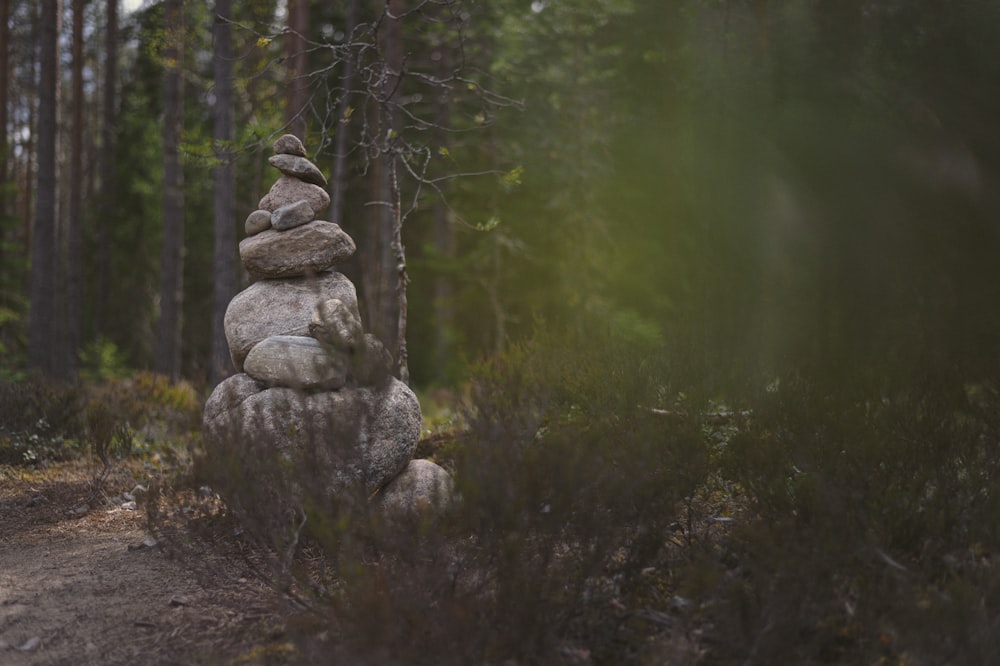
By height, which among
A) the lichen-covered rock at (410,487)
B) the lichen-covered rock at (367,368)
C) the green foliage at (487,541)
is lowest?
the lichen-covered rock at (410,487)

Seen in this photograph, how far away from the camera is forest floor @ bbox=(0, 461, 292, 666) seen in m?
3.96

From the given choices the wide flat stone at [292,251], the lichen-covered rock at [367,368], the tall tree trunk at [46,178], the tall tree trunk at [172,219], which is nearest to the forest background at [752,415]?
the lichen-covered rock at [367,368]

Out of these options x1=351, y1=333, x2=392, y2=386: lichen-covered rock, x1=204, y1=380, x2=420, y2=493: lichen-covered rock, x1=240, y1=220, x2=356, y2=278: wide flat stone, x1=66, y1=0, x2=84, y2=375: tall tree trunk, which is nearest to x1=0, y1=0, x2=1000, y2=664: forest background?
x1=204, y1=380, x2=420, y2=493: lichen-covered rock

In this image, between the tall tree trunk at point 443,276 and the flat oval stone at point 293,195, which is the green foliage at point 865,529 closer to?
the flat oval stone at point 293,195

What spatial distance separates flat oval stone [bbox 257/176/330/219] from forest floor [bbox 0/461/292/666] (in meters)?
2.22

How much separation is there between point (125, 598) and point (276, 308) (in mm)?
1965

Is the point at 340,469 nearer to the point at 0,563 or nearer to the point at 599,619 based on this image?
the point at 599,619

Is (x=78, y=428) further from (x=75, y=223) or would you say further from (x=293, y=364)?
(x=75, y=223)

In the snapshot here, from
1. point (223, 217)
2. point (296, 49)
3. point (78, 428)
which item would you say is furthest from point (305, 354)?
point (296, 49)

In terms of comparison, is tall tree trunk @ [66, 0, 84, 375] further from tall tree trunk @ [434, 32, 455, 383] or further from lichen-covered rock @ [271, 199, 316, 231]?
lichen-covered rock @ [271, 199, 316, 231]

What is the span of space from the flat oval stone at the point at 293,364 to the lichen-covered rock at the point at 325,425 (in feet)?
0.26

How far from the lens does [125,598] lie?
464 centimetres

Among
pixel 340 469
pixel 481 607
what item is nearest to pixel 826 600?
pixel 481 607

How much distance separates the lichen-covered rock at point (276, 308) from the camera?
5477mm
